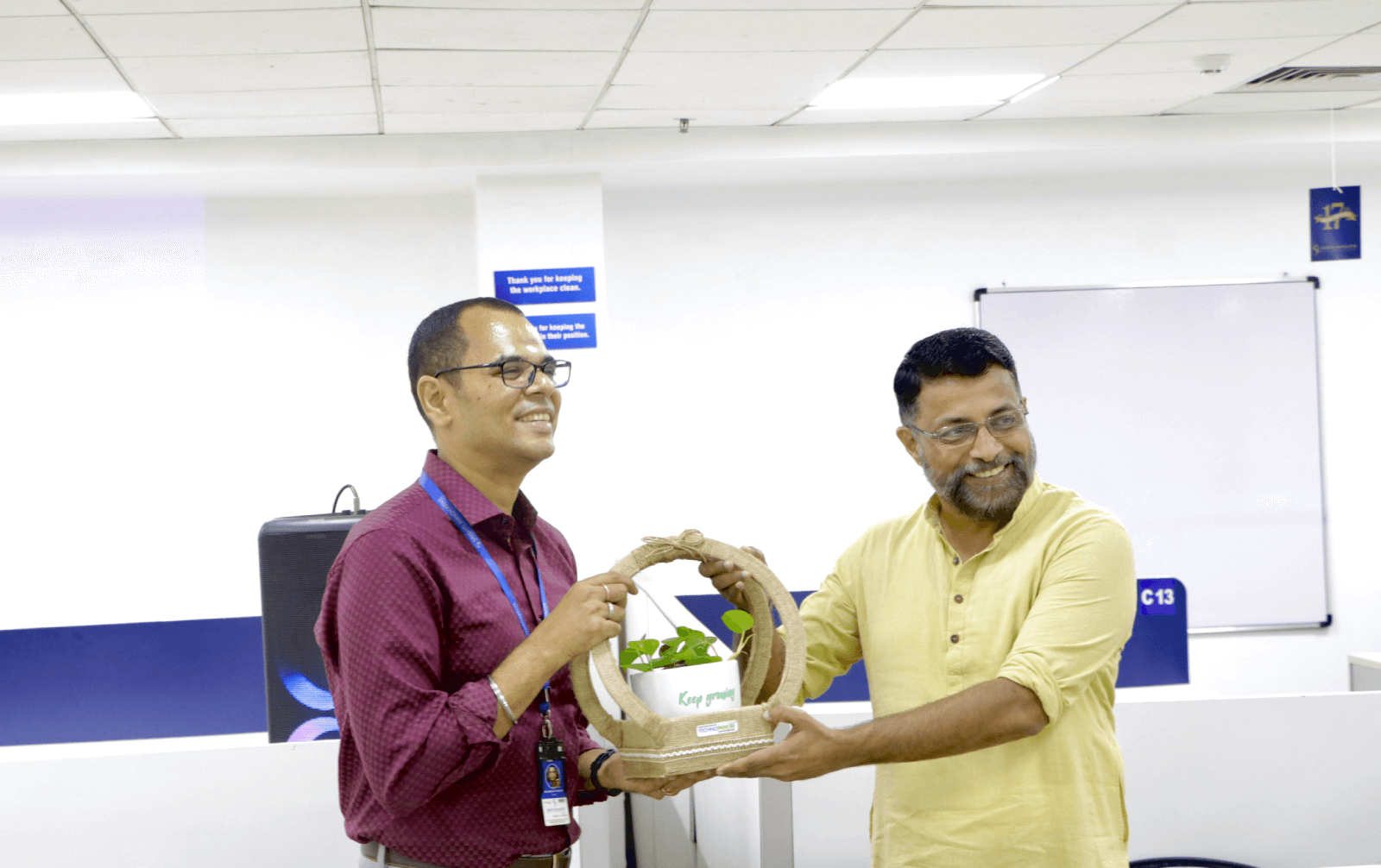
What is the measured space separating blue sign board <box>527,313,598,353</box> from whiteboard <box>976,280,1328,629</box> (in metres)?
1.89

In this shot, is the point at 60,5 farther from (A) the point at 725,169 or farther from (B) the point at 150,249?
(A) the point at 725,169

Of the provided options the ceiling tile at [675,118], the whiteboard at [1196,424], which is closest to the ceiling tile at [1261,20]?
the ceiling tile at [675,118]

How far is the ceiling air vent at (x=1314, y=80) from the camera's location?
4199mm

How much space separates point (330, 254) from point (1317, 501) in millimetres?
4767

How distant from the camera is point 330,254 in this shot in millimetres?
5152

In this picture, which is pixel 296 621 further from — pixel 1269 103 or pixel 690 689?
pixel 1269 103

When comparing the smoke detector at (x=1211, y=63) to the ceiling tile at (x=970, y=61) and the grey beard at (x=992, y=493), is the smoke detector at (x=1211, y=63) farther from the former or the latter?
the grey beard at (x=992, y=493)

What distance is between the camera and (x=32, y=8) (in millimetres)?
2973

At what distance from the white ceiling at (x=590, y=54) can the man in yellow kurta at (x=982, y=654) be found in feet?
6.62

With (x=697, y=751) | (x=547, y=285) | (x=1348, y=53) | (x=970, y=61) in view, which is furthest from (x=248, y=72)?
(x=1348, y=53)

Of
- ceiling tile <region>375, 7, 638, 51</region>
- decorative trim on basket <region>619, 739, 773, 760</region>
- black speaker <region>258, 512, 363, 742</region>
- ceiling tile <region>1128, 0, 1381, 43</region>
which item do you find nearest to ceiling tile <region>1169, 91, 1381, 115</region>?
ceiling tile <region>1128, 0, 1381, 43</region>

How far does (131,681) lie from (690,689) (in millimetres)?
4281

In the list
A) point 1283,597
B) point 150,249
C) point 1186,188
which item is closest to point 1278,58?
point 1186,188

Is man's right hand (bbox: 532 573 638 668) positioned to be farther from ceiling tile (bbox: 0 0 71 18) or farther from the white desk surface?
the white desk surface
